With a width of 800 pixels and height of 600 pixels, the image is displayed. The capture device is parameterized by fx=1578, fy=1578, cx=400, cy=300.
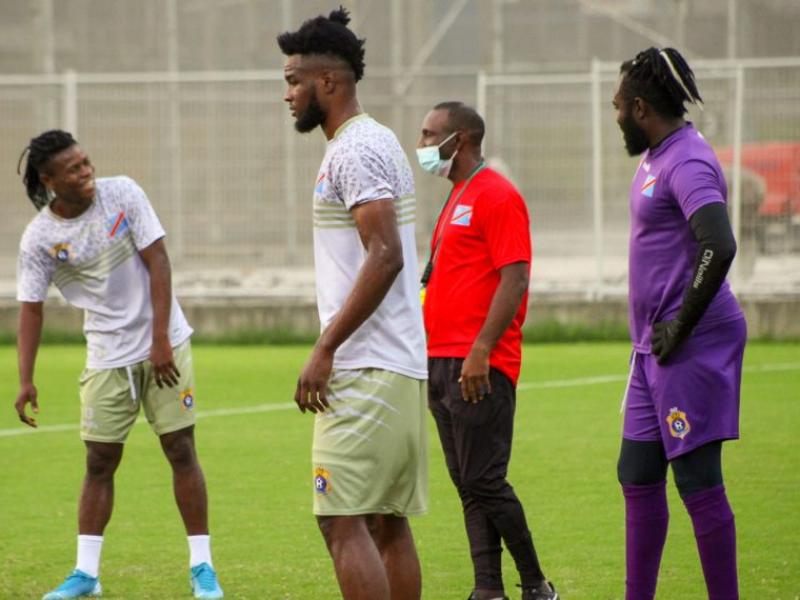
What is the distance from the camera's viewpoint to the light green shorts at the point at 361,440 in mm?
5289

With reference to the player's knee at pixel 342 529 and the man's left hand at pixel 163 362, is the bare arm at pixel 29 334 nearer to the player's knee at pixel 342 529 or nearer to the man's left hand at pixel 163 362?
the man's left hand at pixel 163 362

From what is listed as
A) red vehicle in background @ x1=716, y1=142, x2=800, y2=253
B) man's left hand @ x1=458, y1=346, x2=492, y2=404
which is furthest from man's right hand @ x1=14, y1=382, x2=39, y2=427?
red vehicle in background @ x1=716, y1=142, x2=800, y2=253

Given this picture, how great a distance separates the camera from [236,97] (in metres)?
19.3

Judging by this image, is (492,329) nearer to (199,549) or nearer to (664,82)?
(664,82)

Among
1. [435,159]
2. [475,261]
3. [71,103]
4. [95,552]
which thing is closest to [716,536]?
[475,261]

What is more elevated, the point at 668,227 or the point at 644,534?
the point at 668,227

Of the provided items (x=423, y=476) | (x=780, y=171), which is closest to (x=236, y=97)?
(x=780, y=171)

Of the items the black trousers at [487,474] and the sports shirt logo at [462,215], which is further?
the sports shirt logo at [462,215]

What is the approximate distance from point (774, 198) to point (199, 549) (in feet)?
40.2

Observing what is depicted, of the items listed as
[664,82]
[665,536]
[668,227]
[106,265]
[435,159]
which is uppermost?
[664,82]

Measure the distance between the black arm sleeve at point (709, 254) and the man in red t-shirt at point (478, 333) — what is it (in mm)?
1273

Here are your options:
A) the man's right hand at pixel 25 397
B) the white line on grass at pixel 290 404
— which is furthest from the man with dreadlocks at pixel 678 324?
the white line on grass at pixel 290 404

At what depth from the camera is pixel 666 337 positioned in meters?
5.63

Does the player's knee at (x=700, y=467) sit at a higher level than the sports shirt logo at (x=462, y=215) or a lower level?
lower
